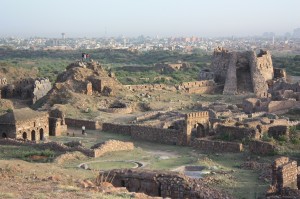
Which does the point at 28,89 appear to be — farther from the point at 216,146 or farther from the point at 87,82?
the point at 216,146

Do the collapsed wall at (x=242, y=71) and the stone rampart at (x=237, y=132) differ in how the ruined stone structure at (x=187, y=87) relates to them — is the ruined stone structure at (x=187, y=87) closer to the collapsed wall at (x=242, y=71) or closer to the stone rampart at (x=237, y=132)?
the collapsed wall at (x=242, y=71)

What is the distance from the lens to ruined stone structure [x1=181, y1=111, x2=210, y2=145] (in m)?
22.1

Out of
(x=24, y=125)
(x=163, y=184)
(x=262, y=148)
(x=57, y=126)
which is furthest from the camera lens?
(x=57, y=126)

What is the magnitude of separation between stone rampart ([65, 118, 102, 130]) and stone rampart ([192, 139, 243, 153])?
6.23 m

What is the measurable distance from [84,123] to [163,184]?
14.3 metres

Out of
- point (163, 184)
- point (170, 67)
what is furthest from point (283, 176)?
point (170, 67)

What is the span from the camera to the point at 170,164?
18.0m

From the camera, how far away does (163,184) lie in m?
13.0

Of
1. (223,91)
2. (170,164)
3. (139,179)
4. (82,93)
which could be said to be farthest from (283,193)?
(223,91)

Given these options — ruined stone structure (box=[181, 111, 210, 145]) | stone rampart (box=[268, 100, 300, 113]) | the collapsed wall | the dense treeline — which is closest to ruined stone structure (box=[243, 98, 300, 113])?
stone rampart (box=[268, 100, 300, 113])

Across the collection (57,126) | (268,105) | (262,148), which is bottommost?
(57,126)

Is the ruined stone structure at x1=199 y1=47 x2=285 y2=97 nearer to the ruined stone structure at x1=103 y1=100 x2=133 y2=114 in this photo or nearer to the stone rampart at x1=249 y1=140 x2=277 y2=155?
the ruined stone structure at x1=103 y1=100 x2=133 y2=114

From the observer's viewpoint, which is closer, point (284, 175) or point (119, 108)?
point (284, 175)

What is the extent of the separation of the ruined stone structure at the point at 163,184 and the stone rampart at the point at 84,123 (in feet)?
40.6
